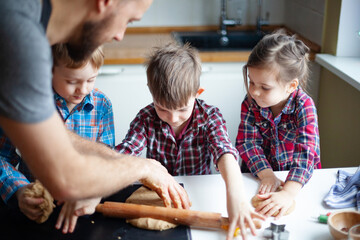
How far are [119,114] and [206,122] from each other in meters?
1.09

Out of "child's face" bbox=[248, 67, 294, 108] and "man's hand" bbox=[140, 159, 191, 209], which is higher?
"child's face" bbox=[248, 67, 294, 108]

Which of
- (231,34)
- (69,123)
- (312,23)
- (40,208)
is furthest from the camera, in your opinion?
(231,34)

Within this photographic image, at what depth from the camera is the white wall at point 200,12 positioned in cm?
300

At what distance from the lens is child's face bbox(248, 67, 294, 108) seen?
1.42 metres

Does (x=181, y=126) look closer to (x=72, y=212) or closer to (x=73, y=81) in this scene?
(x=73, y=81)

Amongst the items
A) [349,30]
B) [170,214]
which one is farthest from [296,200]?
[349,30]

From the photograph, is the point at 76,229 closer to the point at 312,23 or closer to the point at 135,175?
the point at 135,175

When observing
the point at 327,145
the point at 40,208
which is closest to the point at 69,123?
the point at 40,208

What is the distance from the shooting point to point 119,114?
2.44m

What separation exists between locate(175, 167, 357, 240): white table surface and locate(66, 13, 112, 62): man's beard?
51cm

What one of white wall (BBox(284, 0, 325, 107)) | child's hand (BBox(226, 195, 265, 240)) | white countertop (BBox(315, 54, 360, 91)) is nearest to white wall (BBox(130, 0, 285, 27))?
white wall (BBox(284, 0, 325, 107))

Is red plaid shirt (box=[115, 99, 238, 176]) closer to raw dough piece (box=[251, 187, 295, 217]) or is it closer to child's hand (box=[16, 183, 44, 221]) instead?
raw dough piece (box=[251, 187, 295, 217])

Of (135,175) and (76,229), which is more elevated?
(135,175)

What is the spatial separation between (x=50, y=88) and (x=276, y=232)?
2.05ft
